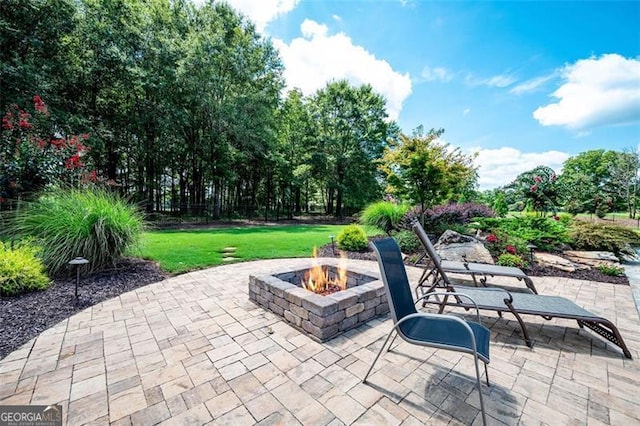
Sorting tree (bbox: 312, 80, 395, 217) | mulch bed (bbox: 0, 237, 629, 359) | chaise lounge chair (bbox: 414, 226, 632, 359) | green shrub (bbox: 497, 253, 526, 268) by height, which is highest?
tree (bbox: 312, 80, 395, 217)

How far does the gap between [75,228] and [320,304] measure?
4448 millimetres

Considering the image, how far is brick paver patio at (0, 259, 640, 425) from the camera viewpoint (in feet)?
5.39

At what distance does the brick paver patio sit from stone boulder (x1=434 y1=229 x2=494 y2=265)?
2.58 m

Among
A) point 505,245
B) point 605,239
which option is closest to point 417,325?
Result: point 505,245

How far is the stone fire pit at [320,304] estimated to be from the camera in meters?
2.56

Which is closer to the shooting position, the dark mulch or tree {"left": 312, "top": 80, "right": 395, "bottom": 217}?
the dark mulch

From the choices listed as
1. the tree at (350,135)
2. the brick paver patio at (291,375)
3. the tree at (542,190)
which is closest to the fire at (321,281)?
the brick paver patio at (291,375)

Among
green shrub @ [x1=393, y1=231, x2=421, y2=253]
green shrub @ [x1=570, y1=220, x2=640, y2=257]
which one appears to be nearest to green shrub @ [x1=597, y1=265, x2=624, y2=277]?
green shrub @ [x1=570, y1=220, x2=640, y2=257]

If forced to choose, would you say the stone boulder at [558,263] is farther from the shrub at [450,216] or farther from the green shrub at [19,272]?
the green shrub at [19,272]

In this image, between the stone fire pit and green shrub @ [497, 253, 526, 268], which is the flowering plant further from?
green shrub @ [497, 253, 526, 268]

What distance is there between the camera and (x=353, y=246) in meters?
7.30

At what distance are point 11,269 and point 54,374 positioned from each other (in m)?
2.48

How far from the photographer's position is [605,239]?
6.05 m

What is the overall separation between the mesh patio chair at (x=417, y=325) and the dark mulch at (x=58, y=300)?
3.49 metres
